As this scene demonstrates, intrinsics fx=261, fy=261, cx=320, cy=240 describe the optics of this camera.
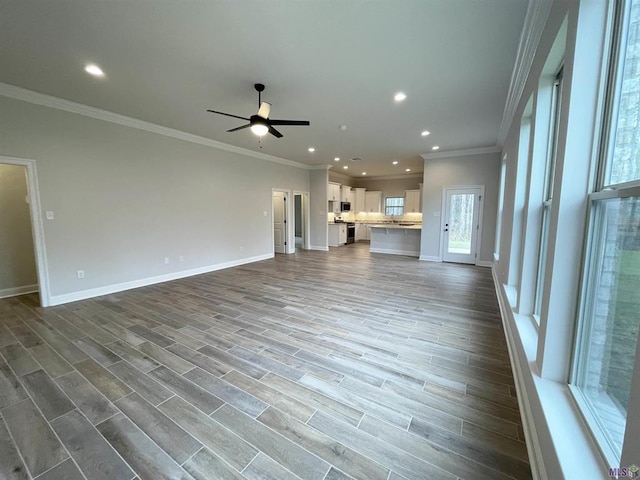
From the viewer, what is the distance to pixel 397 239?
28.4ft

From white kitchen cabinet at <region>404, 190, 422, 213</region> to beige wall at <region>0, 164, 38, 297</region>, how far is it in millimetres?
10826

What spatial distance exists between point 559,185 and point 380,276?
4.41 m

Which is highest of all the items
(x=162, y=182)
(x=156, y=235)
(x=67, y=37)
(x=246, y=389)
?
(x=67, y=37)

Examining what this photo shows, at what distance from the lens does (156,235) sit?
517 centimetres

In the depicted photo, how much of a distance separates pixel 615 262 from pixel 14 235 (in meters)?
7.37

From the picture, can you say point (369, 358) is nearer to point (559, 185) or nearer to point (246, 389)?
point (246, 389)

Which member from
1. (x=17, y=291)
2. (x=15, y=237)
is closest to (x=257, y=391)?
(x=17, y=291)

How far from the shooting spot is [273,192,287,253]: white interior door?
8.71 m

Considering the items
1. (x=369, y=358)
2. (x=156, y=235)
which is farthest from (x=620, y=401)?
(x=156, y=235)

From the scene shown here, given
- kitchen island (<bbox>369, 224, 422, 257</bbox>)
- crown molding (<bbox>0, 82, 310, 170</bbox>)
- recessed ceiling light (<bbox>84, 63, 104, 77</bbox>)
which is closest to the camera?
recessed ceiling light (<bbox>84, 63, 104, 77</bbox>)

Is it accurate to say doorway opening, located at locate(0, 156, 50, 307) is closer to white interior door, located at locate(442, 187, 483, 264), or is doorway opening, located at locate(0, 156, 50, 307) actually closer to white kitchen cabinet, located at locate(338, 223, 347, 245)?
white kitchen cabinet, located at locate(338, 223, 347, 245)

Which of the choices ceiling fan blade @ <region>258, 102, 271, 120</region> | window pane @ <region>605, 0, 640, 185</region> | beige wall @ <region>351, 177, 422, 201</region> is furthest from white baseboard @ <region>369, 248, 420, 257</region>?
window pane @ <region>605, 0, 640, 185</region>

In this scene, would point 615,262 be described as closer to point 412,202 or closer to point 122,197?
point 122,197

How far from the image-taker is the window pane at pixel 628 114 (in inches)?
41.7
